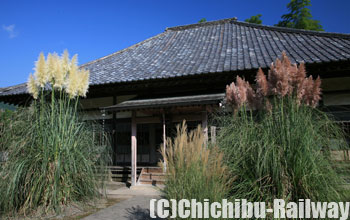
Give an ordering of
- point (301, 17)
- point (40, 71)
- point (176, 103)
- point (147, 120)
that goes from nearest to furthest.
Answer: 1. point (40, 71)
2. point (176, 103)
3. point (147, 120)
4. point (301, 17)

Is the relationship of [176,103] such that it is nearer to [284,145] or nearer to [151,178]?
[151,178]

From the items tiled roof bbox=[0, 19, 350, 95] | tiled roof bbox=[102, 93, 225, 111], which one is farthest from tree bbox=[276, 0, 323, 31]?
tiled roof bbox=[102, 93, 225, 111]

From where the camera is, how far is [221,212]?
2.04 m

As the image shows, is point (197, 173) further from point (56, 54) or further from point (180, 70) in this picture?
point (180, 70)

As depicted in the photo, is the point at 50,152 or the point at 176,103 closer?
the point at 50,152

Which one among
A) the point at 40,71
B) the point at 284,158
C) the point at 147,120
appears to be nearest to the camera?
the point at 284,158

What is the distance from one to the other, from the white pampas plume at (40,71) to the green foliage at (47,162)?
266 millimetres

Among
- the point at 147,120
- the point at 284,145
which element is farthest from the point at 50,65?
the point at 147,120

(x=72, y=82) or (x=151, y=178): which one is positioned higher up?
(x=72, y=82)

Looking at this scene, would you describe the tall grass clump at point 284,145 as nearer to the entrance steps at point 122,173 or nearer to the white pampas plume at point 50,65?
the white pampas plume at point 50,65

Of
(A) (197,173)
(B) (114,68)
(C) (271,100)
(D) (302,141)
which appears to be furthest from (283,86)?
(B) (114,68)

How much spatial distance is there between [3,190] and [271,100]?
3.25m

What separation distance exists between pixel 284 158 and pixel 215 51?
5.98 meters

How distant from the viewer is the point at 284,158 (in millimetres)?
2150
